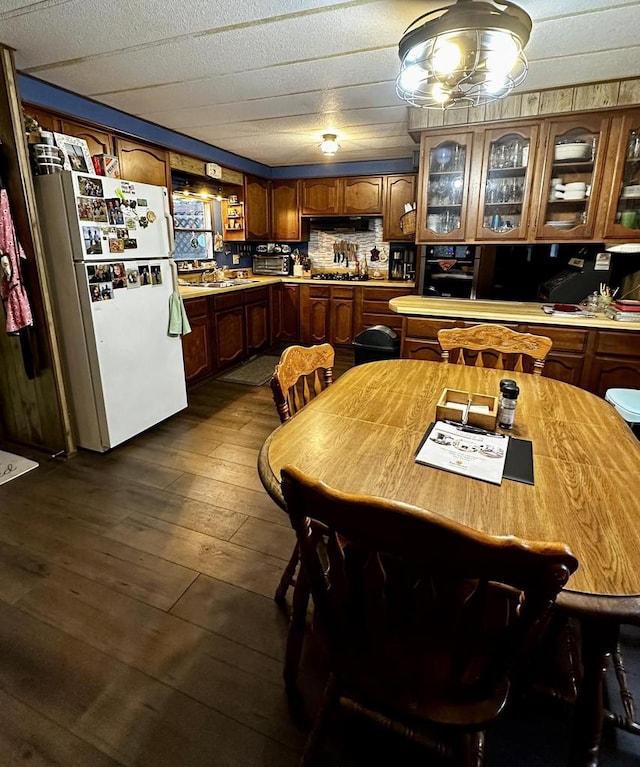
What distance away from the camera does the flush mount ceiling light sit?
1.46m

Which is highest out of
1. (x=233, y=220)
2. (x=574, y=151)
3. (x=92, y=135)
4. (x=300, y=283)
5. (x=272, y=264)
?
(x=92, y=135)

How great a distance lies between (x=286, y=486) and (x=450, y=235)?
3.08 metres

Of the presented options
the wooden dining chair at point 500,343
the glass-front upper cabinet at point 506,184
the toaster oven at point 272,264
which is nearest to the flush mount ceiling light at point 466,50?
the wooden dining chair at point 500,343

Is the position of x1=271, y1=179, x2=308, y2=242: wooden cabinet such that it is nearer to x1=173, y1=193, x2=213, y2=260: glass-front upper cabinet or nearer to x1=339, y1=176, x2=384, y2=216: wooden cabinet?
x1=339, y1=176, x2=384, y2=216: wooden cabinet

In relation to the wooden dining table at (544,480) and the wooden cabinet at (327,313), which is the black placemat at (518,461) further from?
the wooden cabinet at (327,313)

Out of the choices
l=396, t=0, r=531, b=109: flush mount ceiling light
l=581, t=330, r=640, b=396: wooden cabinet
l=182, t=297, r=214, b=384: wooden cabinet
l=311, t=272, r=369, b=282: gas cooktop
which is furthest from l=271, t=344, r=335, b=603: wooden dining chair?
l=311, t=272, r=369, b=282: gas cooktop

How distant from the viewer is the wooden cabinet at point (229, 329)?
426 cm

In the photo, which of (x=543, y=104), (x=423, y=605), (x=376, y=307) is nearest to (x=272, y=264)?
(x=376, y=307)

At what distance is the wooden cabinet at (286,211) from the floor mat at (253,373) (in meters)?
1.82

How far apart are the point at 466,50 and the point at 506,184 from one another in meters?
1.85

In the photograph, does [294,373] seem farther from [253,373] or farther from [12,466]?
[253,373]

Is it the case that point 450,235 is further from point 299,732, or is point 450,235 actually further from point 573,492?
point 299,732

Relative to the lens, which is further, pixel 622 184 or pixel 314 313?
pixel 314 313

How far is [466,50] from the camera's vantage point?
Result: 5.18 feet
